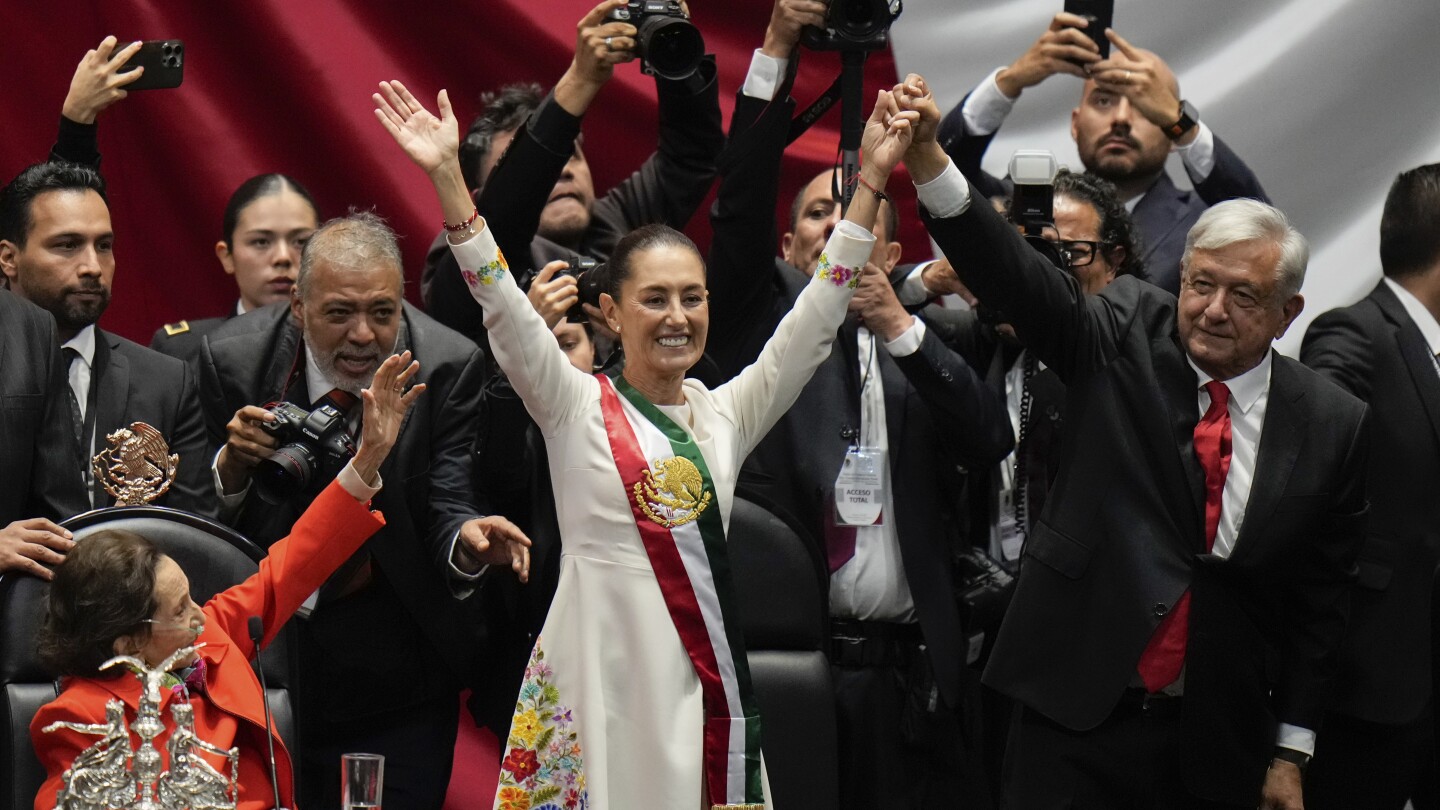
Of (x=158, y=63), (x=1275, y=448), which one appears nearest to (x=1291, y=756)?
(x=1275, y=448)

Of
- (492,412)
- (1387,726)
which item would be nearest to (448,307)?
(492,412)

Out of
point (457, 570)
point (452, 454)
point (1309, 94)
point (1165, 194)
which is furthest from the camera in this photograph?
point (1309, 94)

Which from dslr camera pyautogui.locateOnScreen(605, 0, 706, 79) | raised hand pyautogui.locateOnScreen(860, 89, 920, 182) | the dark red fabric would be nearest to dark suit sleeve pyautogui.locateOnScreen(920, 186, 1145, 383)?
raised hand pyautogui.locateOnScreen(860, 89, 920, 182)

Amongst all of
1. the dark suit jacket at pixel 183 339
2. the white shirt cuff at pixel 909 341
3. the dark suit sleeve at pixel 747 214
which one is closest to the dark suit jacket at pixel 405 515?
the dark suit jacket at pixel 183 339

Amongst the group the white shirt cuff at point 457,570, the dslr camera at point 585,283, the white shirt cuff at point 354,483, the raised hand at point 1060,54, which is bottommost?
the white shirt cuff at point 457,570

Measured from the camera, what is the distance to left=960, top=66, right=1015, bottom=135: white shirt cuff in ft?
15.0

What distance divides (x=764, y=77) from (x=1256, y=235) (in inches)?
48.3

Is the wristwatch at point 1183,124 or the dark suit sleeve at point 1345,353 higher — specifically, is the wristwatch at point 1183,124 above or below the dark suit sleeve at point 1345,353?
above

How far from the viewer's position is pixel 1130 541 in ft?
11.0

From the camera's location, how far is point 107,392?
3879mm

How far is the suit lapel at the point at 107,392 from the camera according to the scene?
12.6 ft

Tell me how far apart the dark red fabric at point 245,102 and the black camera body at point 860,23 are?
55.5 inches

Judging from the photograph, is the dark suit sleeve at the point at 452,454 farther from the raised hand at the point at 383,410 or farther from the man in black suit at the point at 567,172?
the raised hand at the point at 383,410

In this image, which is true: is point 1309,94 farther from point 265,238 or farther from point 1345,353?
point 265,238
